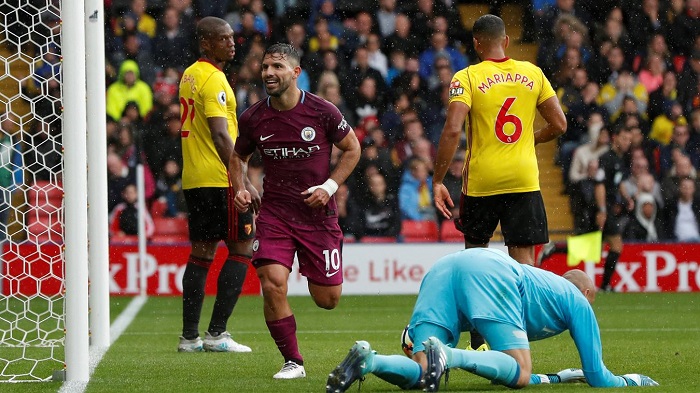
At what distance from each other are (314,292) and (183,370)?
0.94 m

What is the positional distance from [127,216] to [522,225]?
8.87m

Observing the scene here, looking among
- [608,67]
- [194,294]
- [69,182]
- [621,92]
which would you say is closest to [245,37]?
[608,67]

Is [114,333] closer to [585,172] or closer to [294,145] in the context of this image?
[294,145]

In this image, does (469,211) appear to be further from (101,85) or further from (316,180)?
(101,85)

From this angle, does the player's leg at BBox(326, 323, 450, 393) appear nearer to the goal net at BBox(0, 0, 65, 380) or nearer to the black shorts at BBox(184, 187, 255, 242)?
the goal net at BBox(0, 0, 65, 380)

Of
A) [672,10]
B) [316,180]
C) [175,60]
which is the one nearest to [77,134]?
[316,180]

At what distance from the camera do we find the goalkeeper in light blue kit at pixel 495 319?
19.7 feet

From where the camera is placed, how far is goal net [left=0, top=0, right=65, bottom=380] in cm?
754

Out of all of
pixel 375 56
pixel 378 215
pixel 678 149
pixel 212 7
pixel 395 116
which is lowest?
pixel 378 215

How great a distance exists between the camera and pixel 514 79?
8.02 metres

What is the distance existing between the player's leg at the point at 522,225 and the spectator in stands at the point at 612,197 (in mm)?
7415

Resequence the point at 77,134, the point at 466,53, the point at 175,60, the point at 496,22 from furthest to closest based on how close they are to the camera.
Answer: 1. the point at 466,53
2. the point at 175,60
3. the point at 496,22
4. the point at 77,134

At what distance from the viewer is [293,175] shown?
746cm

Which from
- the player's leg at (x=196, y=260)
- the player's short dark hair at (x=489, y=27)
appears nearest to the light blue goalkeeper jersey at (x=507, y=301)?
the player's short dark hair at (x=489, y=27)
